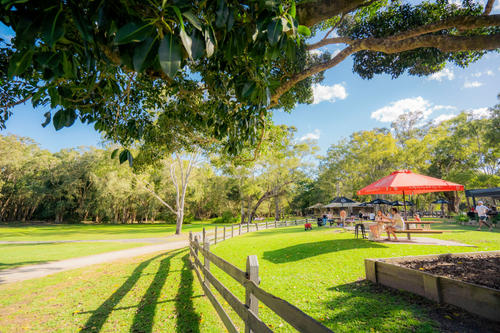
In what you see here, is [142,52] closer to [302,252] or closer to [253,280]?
[253,280]

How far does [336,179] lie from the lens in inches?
1342

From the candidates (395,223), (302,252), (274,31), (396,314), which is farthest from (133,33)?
(395,223)

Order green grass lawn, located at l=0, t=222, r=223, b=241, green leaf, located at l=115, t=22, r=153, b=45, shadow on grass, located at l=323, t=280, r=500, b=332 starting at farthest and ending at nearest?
green grass lawn, located at l=0, t=222, r=223, b=241, shadow on grass, located at l=323, t=280, r=500, b=332, green leaf, located at l=115, t=22, r=153, b=45

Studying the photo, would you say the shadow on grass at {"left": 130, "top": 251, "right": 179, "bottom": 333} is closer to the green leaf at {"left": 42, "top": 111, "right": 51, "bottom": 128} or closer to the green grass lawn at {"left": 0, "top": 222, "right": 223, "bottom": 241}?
the green leaf at {"left": 42, "top": 111, "right": 51, "bottom": 128}

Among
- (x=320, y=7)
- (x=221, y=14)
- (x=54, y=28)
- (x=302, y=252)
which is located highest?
(x=320, y=7)

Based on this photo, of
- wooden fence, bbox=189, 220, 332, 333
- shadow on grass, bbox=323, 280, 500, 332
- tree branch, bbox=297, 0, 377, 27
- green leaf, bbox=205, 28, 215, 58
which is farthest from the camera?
shadow on grass, bbox=323, 280, 500, 332

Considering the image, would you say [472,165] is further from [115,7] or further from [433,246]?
[115,7]

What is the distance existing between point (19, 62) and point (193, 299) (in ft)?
15.8

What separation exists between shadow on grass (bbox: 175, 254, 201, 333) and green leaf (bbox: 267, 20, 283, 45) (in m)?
4.02

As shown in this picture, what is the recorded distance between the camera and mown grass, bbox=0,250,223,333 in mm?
3766

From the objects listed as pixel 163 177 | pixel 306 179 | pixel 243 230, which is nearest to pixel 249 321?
pixel 243 230

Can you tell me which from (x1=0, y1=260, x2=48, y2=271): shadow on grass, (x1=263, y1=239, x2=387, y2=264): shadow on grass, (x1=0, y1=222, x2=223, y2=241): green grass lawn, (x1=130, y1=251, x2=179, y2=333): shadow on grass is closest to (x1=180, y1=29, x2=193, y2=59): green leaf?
(x1=130, y1=251, x2=179, y2=333): shadow on grass

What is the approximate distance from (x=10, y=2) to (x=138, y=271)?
774 cm

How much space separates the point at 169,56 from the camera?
1.11m
